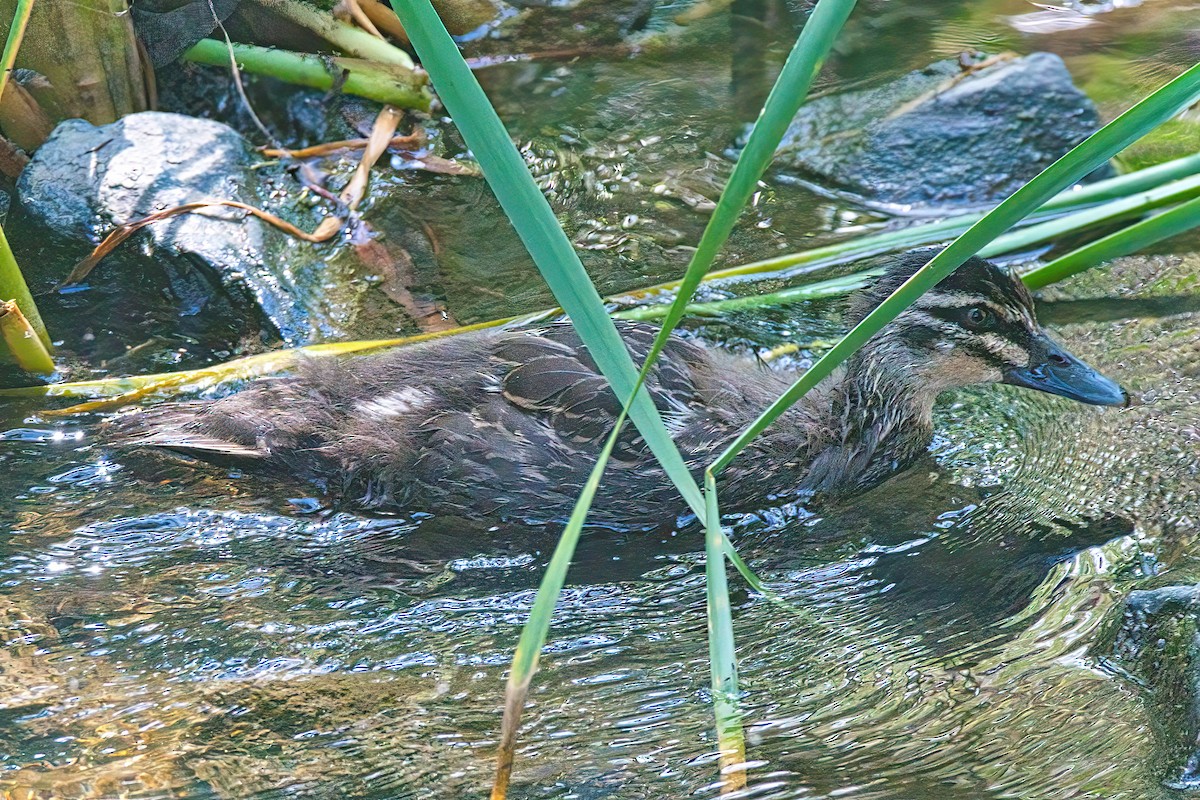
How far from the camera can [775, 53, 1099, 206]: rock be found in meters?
5.71

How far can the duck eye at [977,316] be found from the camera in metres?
4.39

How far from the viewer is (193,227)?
510cm

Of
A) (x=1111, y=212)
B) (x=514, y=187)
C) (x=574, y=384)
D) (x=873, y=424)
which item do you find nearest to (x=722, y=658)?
(x=514, y=187)

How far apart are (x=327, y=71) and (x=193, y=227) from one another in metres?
1.28

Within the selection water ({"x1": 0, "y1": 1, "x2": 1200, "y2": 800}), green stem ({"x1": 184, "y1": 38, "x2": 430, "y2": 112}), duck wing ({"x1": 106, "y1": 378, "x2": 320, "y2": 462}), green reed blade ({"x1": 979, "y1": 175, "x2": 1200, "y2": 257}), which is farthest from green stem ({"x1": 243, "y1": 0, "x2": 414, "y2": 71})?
green reed blade ({"x1": 979, "y1": 175, "x2": 1200, "y2": 257})

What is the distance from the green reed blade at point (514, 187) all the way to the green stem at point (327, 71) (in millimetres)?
3747

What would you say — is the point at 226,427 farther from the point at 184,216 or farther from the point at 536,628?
the point at 536,628

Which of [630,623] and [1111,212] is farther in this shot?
[1111,212]

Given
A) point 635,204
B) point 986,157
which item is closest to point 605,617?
point 635,204

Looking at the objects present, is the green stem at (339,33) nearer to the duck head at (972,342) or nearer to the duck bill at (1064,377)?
the duck head at (972,342)

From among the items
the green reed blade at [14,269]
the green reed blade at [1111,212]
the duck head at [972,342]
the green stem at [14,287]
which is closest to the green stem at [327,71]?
the green reed blade at [14,269]

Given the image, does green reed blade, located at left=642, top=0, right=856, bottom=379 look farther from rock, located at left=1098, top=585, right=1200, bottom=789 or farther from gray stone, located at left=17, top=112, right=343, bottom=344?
gray stone, located at left=17, top=112, right=343, bottom=344

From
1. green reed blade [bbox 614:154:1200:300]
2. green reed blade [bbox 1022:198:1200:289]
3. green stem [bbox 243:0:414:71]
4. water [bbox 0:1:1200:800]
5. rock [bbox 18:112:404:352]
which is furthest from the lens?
green stem [bbox 243:0:414:71]

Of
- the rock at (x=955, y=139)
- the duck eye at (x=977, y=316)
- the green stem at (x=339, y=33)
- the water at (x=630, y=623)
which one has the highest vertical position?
the green stem at (x=339, y=33)
